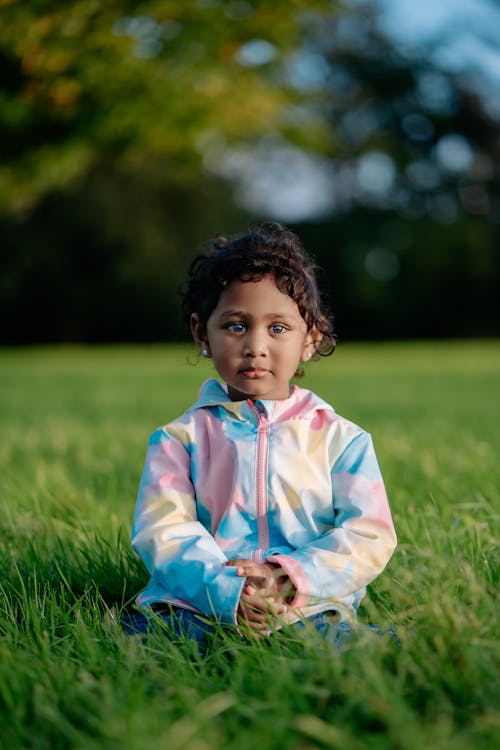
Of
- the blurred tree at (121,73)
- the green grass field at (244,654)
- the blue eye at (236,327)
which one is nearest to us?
the green grass field at (244,654)

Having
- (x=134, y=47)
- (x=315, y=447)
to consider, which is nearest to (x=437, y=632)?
(x=315, y=447)

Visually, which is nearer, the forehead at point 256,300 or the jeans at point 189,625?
the jeans at point 189,625

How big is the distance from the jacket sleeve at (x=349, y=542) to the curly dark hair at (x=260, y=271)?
0.39m

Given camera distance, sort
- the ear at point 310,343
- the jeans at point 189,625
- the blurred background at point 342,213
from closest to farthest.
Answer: the jeans at point 189,625, the ear at point 310,343, the blurred background at point 342,213

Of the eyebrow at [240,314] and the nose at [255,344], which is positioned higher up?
the eyebrow at [240,314]

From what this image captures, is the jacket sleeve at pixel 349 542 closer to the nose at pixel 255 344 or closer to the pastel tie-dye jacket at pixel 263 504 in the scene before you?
the pastel tie-dye jacket at pixel 263 504

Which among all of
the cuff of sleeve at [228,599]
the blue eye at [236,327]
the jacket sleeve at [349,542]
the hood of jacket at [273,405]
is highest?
the blue eye at [236,327]

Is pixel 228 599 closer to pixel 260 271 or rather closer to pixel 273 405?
pixel 273 405

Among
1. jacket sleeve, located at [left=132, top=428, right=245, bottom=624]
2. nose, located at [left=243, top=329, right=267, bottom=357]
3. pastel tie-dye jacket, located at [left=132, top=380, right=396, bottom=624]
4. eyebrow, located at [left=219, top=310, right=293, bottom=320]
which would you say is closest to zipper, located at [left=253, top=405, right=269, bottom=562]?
pastel tie-dye jacket, located at [left=132, top=380, right=396, bottom=624]

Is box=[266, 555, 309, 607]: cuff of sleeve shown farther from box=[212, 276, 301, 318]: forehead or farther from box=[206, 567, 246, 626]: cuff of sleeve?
box=[212, 276, 301, 318]: forehead

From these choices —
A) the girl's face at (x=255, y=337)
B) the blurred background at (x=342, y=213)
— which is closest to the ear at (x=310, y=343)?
the girl's face at (x=255, y=337)

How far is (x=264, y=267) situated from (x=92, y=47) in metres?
9.73

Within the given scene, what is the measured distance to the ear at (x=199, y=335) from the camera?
226cm

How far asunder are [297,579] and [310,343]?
27.4 inches
